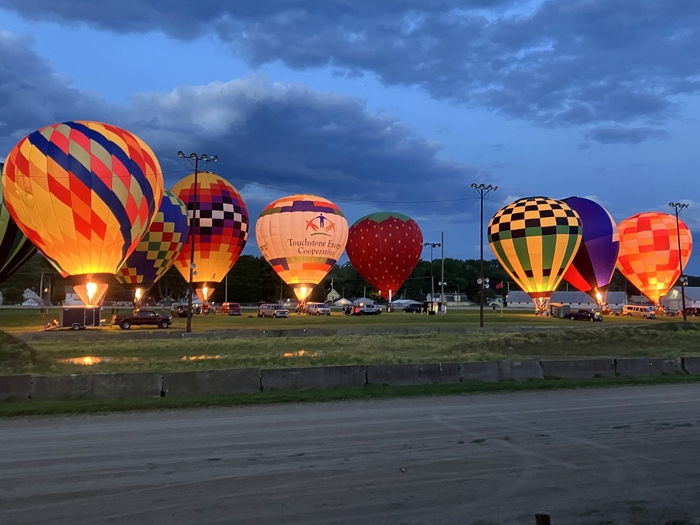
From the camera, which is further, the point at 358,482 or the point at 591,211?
the point at 591,211

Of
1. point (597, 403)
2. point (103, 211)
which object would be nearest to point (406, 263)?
point (103, 211)

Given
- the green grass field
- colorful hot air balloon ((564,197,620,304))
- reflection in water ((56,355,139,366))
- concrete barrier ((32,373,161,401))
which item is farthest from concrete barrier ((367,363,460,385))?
colorful hot air balloon ((564,197,620,304))

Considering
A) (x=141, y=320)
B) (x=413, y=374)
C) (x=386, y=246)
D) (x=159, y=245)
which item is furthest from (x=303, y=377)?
(x=386, y=246)

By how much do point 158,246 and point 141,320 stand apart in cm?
1104

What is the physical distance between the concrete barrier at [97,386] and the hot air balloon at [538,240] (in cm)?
4325

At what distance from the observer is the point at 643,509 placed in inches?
239

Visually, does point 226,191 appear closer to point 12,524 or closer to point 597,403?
point 597,403

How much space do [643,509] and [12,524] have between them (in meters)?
6.31

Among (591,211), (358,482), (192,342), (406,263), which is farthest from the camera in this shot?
(406,263)

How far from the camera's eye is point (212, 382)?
45.0 ft

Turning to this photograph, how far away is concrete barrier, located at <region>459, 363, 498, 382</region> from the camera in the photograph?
15.5 meters

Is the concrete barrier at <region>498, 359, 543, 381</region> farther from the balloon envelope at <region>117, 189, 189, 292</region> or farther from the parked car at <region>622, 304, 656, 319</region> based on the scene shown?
the parked car at <region>622, 304, 656, 319</region>

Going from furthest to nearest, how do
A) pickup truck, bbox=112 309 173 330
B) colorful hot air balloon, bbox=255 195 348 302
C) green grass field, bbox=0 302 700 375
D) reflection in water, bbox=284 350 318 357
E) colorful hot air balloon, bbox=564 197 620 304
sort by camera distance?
colorful hot air balloon, bbox=564 197 620 304
colorful hot air balloon, bbox=255 195 348 302
pickup truck, bbox=112 309 173 330
reflection in water, bbox=284 350 318 357
green grass field, bbox=0 302 700 375

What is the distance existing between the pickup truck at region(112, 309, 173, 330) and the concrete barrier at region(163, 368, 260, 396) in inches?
1006
